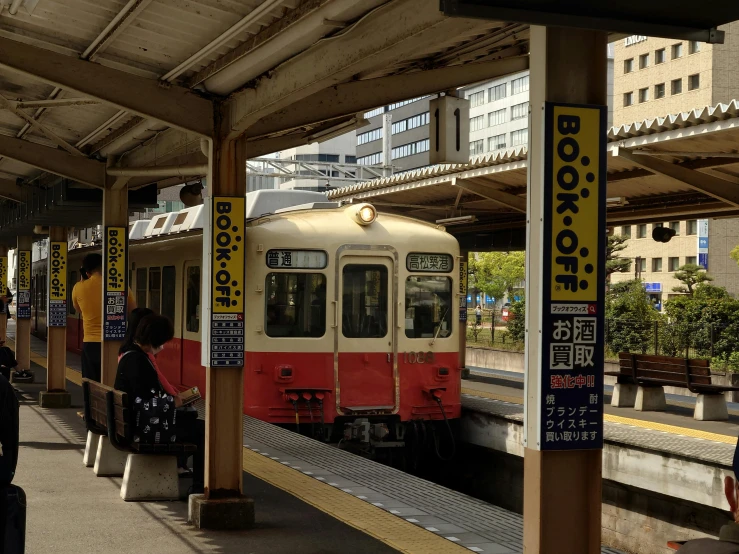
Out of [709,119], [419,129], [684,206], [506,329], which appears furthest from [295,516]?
[419,129]

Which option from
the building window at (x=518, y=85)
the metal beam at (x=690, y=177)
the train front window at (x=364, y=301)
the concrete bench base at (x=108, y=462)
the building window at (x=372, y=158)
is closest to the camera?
the concrete bench base at (x=108, y=462)

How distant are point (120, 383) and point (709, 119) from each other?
252 inches

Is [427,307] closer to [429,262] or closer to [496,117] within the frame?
[429,262]

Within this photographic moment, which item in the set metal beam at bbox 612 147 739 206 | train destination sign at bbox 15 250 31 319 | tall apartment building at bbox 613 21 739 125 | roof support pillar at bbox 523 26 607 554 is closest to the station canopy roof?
metal beam at bbox 612 147 739 206

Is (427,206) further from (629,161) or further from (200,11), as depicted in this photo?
(200,11)

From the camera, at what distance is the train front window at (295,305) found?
12.0 m

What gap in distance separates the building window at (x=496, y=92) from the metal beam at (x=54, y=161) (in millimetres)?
67087

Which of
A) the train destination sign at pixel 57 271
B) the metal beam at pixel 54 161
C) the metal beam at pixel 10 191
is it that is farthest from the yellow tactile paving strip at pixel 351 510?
the metal beam at pixel 10 191

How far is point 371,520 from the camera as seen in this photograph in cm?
757

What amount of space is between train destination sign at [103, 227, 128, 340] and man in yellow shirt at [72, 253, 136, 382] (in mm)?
172

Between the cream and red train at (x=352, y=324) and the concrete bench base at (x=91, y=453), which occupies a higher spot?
the cream and red train at (x=352, y=324)

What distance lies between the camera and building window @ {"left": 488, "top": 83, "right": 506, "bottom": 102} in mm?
76562

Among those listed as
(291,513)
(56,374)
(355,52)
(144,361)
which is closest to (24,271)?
(56,374)

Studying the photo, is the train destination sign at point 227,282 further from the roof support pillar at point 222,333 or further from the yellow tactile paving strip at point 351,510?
the yellow tactile paving strip at point 351,510
